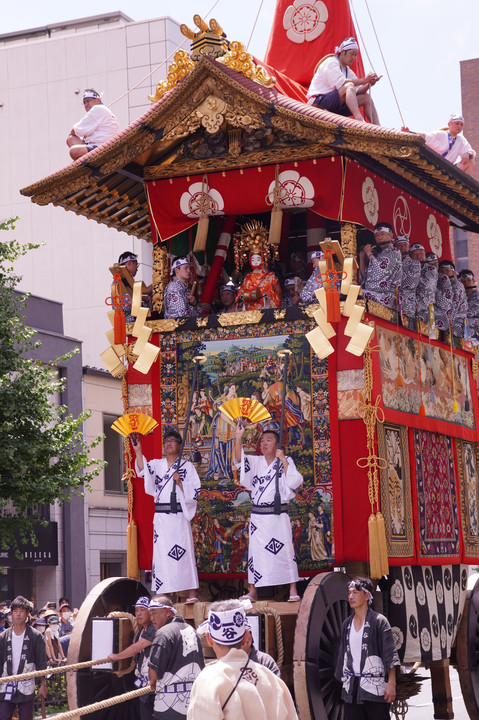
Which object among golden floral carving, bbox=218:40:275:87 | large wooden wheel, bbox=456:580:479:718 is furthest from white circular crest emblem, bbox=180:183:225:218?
large wooden wheel, bbox=456:580:479:718

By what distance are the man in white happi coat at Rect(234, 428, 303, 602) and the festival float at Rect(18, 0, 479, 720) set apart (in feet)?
0.38

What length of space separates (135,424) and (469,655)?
4.30m

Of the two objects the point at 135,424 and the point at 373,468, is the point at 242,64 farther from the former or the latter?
the point at 373,468

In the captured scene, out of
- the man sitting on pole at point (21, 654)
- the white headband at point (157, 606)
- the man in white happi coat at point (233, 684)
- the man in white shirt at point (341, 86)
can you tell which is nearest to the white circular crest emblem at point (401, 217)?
the man in white shirt at point (341, 86)

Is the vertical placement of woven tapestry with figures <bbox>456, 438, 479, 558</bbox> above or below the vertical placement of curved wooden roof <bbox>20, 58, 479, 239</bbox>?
below

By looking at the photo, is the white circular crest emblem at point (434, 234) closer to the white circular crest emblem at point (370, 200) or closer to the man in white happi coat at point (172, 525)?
the white circular crest emblem at point (370, 200)

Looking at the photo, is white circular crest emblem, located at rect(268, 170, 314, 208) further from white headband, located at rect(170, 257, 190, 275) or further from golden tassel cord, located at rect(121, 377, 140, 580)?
golden tassel cord, located at rect(121, 377, 140, 580)

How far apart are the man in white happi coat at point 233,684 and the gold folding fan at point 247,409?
401 cm

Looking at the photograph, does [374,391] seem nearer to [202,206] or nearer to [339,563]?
[339,563]

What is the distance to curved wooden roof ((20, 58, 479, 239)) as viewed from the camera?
9906 mm

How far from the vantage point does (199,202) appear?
35.7 feet

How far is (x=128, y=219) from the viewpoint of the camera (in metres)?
12.5

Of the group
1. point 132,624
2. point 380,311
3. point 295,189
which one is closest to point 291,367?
point 380,311

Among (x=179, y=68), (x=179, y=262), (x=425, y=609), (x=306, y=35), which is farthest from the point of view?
(x=306, y=35)
